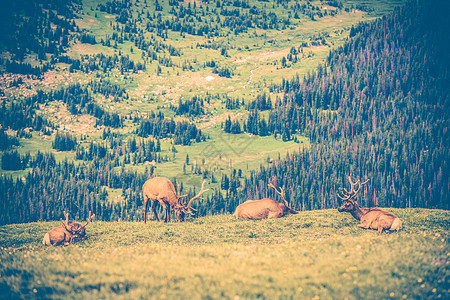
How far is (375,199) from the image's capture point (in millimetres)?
174250

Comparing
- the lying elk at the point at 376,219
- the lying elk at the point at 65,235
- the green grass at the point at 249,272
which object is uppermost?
the green grass at the point at 249,272

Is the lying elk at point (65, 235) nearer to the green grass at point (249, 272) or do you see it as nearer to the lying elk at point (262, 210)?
the green grass at point (249, 272)

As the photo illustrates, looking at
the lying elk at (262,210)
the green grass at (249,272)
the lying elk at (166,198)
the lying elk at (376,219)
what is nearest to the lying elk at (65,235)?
A: the lying elk at (166,198)

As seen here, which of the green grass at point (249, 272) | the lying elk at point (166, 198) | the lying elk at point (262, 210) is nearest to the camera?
the green grass at point (249, 272)

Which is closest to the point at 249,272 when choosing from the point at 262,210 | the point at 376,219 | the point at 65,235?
the point at 376,219

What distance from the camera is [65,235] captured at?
30.8 m

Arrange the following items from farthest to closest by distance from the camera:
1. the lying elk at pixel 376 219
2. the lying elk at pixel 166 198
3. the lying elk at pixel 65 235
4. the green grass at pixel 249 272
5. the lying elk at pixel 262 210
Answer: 1. the lying elk at pixel 166 198
2. the lying elk at pixel 262 210
3. the lying elk at pixel 65 235
4. the lying elk at pixel 376 219
5. the green grass at pixel 249 272

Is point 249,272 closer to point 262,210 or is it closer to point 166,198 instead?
point 262,210

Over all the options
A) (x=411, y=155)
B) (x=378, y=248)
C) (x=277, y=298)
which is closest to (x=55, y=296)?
(x=277, y=298)

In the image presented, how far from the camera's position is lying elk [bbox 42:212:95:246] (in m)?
30.1

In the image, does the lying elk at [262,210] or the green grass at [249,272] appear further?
the lying elk at [262,210]

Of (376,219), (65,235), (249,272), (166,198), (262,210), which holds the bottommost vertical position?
(262,210)

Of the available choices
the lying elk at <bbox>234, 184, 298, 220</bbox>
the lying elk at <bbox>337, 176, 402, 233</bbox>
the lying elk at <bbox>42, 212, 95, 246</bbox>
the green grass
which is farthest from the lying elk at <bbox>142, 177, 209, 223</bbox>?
the green grass

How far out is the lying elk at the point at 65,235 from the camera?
30.1 metres
